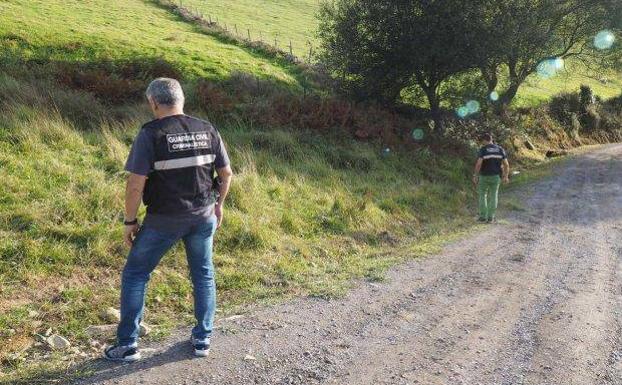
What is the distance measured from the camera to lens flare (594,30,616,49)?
25.3 meters

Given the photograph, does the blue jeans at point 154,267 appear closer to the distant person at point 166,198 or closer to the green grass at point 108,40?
the distant person at point 166,198

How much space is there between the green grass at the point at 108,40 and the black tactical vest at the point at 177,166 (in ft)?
41.5

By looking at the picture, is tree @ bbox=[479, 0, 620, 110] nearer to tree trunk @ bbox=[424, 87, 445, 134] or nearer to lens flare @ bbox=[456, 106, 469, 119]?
lens flare @ bbox=[456, 106, 469, 119]

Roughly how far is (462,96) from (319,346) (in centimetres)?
1674

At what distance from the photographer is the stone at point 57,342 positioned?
15.5 feet

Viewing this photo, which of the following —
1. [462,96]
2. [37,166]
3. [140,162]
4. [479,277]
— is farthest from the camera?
[462,96]

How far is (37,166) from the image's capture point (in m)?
8.16

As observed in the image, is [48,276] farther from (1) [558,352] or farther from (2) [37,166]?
(1) [558,352]

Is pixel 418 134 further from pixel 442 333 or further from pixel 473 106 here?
pixel 442 333

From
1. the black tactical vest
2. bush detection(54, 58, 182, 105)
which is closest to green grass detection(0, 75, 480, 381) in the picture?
bush detection(54, 58, 182, 105)

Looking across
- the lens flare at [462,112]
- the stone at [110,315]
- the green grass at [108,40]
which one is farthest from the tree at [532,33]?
the stone at [110,315]

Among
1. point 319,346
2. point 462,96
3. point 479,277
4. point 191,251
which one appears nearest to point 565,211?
point 479,277

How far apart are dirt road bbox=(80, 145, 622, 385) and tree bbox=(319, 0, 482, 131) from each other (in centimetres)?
989

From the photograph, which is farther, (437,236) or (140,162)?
(437,236)
